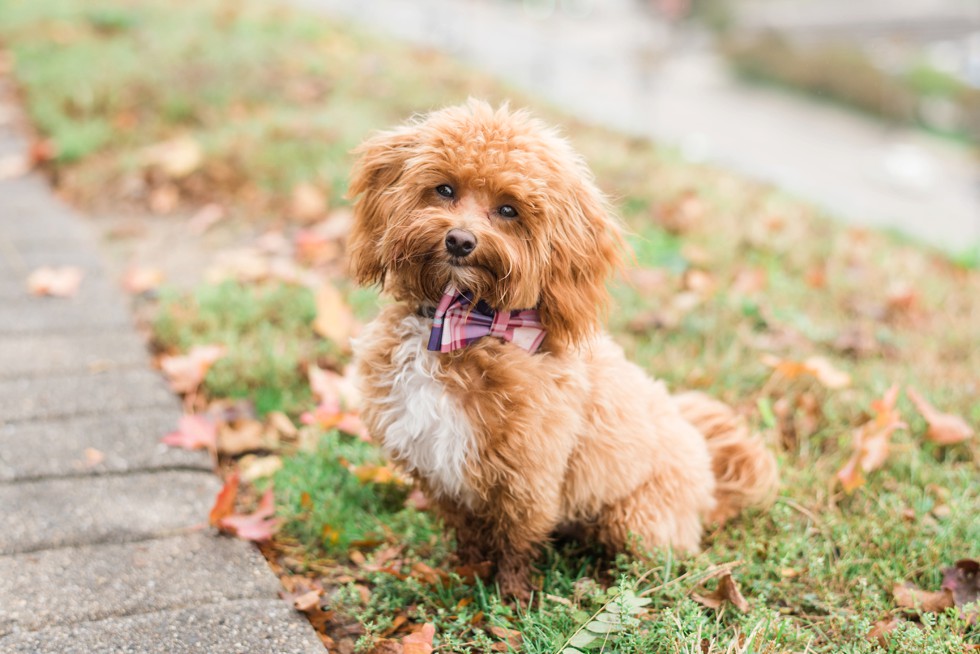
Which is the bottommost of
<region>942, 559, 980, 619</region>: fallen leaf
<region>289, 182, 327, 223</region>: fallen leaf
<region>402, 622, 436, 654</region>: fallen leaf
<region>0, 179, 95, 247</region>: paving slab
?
<region>402, 622, 436, 654</region>: fallen leaf

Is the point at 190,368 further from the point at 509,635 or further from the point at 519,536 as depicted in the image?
the point at 509,635

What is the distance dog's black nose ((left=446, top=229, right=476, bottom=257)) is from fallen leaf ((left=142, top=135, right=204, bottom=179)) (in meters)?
3.84

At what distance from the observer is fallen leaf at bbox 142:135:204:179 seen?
5559 mm

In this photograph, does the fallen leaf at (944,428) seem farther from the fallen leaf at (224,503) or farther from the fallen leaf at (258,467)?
A: the fallen leaf at (224,503)

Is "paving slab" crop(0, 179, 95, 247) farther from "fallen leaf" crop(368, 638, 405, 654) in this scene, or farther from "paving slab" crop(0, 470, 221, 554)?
"fallen leaf" crop(368, 638, 405, 654)

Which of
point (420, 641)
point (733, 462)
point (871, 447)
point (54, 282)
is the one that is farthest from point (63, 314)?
point (871, 447)

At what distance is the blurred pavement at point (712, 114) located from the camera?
8.87 meters

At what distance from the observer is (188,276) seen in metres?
4.62

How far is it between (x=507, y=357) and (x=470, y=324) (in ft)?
0.46

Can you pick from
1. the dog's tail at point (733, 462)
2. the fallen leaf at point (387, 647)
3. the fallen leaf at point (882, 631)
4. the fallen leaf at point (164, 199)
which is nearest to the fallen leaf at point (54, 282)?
the fallen leaf at point (164, 199)

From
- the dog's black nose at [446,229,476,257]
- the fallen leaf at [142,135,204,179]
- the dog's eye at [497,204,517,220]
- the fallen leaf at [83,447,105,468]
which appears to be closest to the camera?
the dog's black nose at [446,229,476,257]

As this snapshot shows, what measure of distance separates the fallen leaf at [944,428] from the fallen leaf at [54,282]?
386cm

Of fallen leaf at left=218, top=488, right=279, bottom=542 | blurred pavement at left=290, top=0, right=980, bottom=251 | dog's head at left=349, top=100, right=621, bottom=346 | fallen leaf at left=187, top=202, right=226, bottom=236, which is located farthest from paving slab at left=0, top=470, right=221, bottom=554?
blurred pavement at left=290, top=0, right=980, bottom=251

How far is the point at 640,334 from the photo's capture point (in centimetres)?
420
